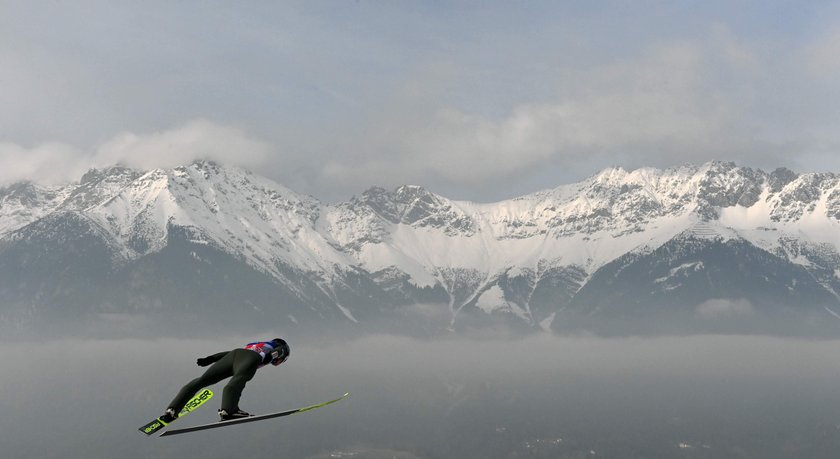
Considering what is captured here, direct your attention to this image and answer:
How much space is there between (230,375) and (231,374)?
3.4 inches

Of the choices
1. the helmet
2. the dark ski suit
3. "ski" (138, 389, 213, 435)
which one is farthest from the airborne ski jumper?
the helmet

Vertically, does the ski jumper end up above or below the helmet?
below

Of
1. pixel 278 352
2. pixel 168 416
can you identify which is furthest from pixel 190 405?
pixel 278 352

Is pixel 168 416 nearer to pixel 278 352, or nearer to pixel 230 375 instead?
pixel 230 375

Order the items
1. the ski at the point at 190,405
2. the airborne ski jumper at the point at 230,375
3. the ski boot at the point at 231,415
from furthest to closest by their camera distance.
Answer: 1. the ski boot at the point at 231,415
2. the airborne ski jumper at the point at 230,375
3. the ski at the point at 190,405

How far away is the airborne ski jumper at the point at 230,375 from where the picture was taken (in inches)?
1091

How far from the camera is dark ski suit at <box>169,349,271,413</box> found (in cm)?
2778

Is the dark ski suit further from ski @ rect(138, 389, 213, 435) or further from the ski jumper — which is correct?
ski @ rect(138, 389, 213, 435)

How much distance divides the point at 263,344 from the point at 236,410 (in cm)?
221

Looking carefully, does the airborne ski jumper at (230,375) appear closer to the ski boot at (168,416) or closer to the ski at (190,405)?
the ski boot at (168,416)

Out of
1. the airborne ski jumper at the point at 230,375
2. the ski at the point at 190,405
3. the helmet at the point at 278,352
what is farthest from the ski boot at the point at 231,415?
the helmet at the point at 278,352

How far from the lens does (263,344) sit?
29000 mm

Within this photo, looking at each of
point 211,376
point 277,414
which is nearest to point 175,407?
point 211,376

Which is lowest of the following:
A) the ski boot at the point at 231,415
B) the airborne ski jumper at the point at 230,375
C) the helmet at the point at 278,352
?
the ski boot at the point at 231,415
